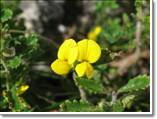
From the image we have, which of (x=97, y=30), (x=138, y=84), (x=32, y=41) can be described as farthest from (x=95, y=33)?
(x=138, y=84)

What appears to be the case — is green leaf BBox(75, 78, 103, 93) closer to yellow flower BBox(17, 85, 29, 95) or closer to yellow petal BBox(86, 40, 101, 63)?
yellow petal BBox(86, 40, 101, 63)

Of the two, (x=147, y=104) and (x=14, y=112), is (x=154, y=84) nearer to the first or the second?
(x=147, y=104)

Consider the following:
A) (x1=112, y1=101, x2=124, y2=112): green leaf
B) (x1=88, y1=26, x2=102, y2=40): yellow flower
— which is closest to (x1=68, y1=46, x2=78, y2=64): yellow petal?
(x1=112, y1=101, x2=124, y2=112): green leaf

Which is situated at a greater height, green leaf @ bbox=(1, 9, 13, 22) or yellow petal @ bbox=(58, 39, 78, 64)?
green leaf @ bbox=(1, 9, 13, 22)

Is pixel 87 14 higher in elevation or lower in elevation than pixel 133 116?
higher

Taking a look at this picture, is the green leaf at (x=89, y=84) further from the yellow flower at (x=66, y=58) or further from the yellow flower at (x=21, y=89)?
the yellow flower at (x=21, y=89)

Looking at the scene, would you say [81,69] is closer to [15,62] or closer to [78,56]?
[78,56]

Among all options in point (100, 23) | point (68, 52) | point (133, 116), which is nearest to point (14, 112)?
point (68, 52)

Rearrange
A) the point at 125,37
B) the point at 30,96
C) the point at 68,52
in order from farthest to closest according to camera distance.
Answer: the point at 125,37
the point at 30,96
the point at 68,52
